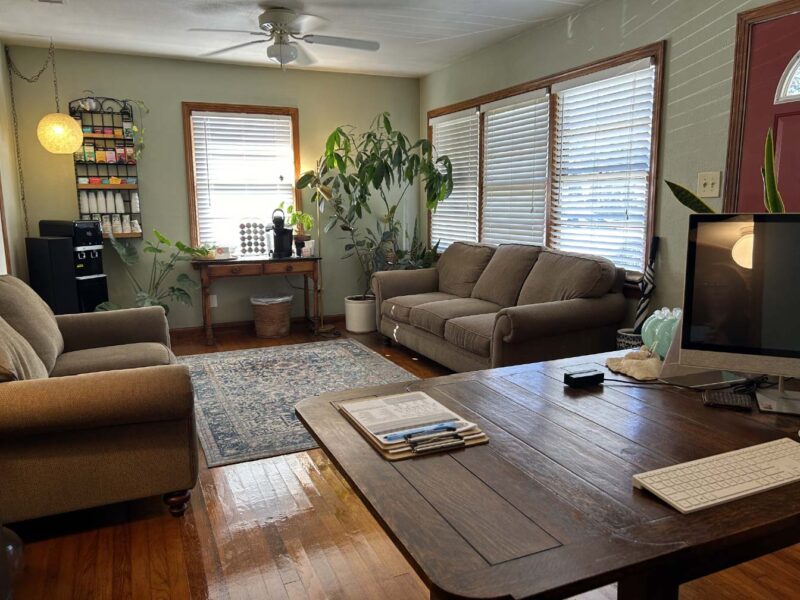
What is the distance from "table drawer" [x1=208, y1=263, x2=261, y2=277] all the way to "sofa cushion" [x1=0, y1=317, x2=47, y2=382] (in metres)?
2.48

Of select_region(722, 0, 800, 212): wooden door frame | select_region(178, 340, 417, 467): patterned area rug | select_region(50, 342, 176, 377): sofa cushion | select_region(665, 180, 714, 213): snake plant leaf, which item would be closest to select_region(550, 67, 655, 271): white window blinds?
select_region(722, 0, 800, 212): wooden door frame

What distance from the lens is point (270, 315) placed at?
5457 millimetres

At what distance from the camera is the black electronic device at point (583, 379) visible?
5.58 feet

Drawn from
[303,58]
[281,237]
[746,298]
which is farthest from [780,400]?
[303,58]

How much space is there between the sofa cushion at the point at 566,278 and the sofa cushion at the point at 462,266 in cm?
67

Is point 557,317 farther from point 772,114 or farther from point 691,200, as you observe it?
point 691,200

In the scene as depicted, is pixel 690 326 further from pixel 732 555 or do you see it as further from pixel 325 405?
pixel 325 405

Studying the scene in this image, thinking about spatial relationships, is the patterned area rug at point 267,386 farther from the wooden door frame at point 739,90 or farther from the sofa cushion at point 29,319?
the wooden door frame at point 739,90

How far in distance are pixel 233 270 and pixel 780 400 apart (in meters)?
4.47

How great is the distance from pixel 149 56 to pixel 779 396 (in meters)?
5.39

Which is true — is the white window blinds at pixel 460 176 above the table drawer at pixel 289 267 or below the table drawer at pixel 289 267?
above

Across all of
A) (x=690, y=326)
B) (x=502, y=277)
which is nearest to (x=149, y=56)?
(x=502, y=277)

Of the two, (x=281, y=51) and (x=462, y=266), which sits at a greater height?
(x=281, y=51)

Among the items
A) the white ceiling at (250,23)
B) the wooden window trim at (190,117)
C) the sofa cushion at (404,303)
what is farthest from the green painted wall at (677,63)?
the wooden window trim at (190,117)
